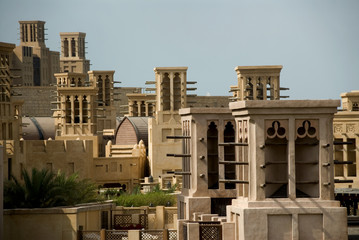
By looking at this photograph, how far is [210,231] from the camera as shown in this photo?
29.5m

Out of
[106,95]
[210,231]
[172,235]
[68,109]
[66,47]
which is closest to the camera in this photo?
[210,231]

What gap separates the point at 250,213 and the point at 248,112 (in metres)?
2.13

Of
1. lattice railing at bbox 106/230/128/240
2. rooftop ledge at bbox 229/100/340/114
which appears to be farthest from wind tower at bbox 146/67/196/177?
rooftop ledge at bbox 229/100/340/114

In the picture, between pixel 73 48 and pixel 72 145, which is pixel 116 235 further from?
pixel 73 48

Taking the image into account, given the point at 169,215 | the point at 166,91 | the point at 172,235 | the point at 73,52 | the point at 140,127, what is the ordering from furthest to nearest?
the point at 73,52
the point at 140,127
the point at 166,91
the point at 169,215
the point at 172,235

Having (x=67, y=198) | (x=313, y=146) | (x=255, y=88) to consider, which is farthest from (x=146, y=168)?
(x=313, y=146)

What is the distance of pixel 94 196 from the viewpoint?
1756 inches

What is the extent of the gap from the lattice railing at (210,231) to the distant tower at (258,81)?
141ft

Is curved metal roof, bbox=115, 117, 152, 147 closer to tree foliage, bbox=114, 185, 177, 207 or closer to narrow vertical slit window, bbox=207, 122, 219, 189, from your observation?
tree foliage, bbox=114, 185, 177, 207

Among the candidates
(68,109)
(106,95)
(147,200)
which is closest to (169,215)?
(147,200)

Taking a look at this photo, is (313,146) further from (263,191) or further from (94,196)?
(94,196)

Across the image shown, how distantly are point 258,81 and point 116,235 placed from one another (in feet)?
124

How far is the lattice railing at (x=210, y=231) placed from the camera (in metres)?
29.3

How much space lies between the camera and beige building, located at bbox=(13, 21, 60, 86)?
151 metres
